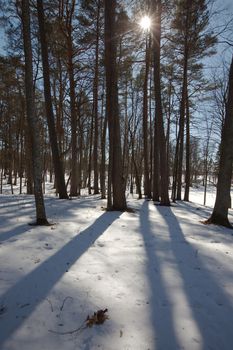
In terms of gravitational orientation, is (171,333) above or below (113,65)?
below

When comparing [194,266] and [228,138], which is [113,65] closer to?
Answer: [228,138]

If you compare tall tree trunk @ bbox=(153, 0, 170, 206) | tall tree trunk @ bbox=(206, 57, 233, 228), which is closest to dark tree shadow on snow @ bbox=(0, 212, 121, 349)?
tall tree trunk @ bbox=(206, 57, 233, 228)

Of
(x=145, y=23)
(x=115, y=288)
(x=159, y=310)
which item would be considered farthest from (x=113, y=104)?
(x=159, y=310)

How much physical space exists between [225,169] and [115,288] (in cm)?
536

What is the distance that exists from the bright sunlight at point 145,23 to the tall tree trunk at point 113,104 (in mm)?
3121

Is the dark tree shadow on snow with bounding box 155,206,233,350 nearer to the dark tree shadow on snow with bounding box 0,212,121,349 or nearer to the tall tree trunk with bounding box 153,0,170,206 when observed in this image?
the dark tree shadow on snow with bounding box 0,212,121,349

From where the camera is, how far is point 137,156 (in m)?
29.4

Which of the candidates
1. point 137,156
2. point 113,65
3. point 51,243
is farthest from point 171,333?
point 137,156

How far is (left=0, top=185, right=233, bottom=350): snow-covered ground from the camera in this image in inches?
96.3

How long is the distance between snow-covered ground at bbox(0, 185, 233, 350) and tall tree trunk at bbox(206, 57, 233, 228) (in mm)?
1890

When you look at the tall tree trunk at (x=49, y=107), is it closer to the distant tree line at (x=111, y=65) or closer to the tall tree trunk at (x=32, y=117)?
the distant tree line at (x=111, y=65)

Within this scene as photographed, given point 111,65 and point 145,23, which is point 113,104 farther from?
point 145,23

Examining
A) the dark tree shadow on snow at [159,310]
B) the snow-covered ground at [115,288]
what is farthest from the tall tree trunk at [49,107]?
the dark tree shadow on snow at [159,310]

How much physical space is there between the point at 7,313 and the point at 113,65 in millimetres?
7411
